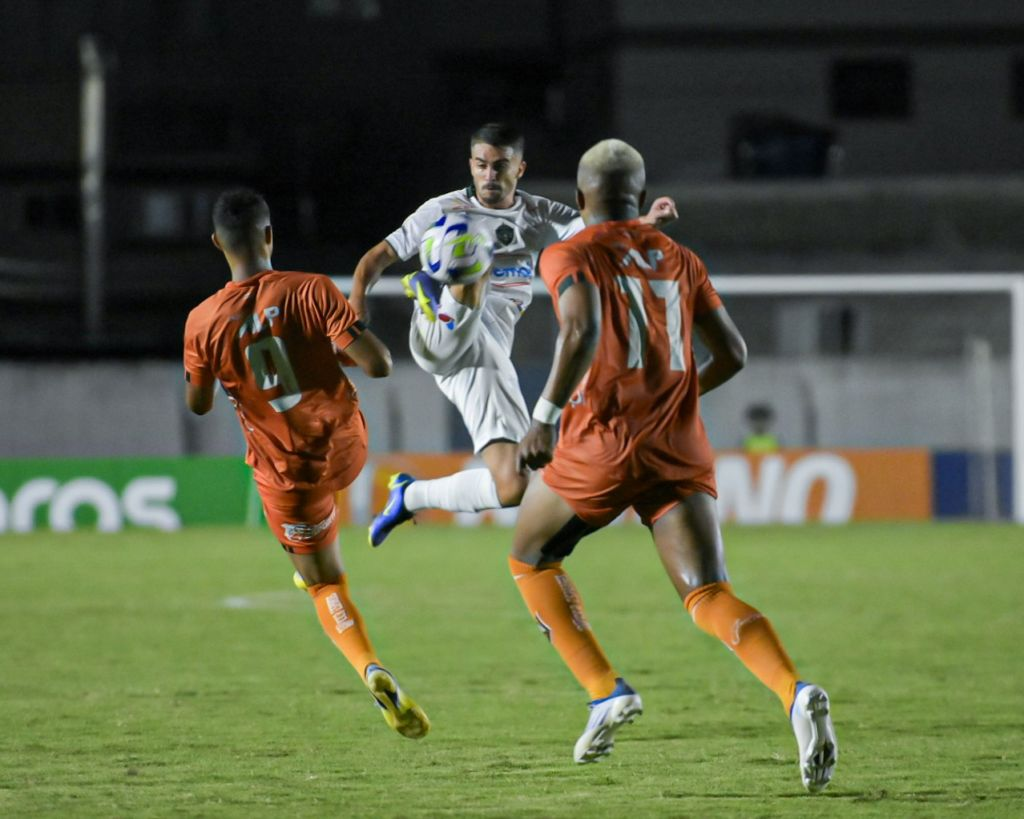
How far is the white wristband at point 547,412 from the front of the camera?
18.7 feet

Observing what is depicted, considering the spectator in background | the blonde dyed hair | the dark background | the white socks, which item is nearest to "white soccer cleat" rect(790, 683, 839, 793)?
the blonde dyed hair

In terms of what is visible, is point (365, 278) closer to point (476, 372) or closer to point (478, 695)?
point (476, 372)

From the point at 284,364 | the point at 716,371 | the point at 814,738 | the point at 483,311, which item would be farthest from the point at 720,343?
the point at 284,364

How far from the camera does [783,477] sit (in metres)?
22.6

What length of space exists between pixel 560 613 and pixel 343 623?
124cm

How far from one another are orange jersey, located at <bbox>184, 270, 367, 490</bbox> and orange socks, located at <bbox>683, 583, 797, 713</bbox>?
167 cm

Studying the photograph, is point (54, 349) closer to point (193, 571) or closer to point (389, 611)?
point (193, 571)

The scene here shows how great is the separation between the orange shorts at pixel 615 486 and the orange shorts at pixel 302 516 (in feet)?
4.77

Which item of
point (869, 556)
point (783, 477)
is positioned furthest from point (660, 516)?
point (783, 477)

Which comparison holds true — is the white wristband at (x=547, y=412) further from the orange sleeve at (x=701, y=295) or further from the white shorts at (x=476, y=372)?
the white shorts at (x=476, y=372)

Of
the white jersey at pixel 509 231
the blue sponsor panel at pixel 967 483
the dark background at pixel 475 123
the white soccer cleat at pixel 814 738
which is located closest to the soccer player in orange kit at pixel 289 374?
the white jersey at pixel 509 231

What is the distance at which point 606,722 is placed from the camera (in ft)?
19.6

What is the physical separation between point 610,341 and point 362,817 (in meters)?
1.73

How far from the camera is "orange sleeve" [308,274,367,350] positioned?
21.7 ft
